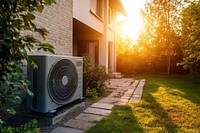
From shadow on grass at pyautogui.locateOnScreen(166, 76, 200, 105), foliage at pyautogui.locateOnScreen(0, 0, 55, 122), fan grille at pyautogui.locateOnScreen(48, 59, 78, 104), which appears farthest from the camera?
shadow on grass at pyautogui.locateOnScreen(166, 76, 200, 105)

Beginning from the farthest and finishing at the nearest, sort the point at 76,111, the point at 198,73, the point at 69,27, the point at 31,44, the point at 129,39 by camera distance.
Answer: the point at 129,39
the point at 198,73
the point at 69,27
the point at 76,111
the point at 31,44

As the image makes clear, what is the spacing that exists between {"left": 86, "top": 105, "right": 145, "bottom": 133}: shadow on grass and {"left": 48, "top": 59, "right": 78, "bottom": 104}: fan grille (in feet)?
2.72

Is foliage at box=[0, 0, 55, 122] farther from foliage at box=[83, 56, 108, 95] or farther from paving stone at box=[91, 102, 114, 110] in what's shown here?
foliage at box=[83, 56, 108, 95]

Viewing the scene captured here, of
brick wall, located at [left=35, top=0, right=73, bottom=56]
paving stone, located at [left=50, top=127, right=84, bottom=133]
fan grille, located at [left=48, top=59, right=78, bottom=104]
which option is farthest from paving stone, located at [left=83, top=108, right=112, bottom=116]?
brick wall, located at [left=35, top=0, right=73, bottom=56]

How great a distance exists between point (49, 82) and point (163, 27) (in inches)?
518

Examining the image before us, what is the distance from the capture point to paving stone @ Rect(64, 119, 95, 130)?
11.3 feet

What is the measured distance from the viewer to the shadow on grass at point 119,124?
332 cm

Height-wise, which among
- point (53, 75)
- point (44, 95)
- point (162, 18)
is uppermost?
point (162, 18)

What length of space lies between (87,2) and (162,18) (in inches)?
349

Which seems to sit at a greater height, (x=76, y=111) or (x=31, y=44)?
(x=31, y=44)

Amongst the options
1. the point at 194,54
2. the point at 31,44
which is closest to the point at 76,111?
the point at 31,44

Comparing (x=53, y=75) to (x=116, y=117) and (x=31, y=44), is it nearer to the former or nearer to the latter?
(x=116, y=117)

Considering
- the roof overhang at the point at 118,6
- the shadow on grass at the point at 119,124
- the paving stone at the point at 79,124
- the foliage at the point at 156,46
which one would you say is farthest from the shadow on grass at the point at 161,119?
the foliage at the point at 156,46

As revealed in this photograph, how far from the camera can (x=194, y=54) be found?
31.8ft
